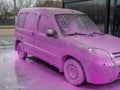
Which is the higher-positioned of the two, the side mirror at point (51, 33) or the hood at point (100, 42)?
the side mirror at point (51, 33)

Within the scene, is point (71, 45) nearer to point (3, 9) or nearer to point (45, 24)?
point (45, 24)

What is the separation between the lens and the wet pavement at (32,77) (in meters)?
5.66

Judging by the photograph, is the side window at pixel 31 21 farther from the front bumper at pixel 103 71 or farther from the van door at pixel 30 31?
the front bumper at pixel 103 71

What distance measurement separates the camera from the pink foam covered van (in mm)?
5191

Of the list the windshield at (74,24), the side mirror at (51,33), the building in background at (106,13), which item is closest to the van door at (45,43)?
the side mirror at (51,33)

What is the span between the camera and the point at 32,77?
643 cm

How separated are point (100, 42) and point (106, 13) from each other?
4813 millimetres

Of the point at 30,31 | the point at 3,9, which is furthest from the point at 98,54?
the point at 3,9

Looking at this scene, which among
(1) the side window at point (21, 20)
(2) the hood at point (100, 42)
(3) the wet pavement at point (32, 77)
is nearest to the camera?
(2) the hood at point (100, 42)

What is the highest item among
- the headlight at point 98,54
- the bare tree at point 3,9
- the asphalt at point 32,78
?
the bare tree at point 3,9

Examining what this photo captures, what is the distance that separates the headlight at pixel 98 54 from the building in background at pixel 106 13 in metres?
5.02

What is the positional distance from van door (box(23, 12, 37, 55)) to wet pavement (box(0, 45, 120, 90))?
0.59 m

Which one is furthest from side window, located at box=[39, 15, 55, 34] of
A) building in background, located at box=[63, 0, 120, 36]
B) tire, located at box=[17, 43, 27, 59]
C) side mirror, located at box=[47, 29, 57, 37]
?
building in background, located at box=[63, 0, 120, 36]

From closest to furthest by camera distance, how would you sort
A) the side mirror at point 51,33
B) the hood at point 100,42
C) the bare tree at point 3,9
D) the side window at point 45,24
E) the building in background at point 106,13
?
the hood at point 100,42, the side mirror at point 51,33, the side window at point 45,24, the building in background at point 106,13, the bare tree at point 3,9
